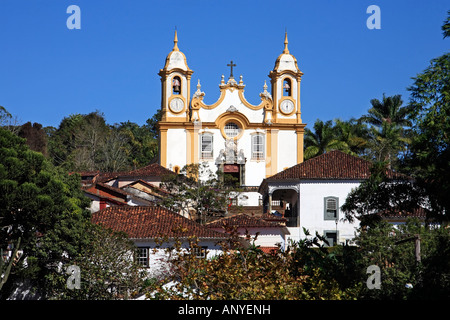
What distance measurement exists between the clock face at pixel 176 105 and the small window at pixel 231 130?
3.91 meters

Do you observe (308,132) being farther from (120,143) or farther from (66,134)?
(66,134)

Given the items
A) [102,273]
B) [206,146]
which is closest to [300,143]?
[206,146]

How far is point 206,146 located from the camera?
227ft

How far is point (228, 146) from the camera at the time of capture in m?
69.1

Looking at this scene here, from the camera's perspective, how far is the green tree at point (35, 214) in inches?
1117

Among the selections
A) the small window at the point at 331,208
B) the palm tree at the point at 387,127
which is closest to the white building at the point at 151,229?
the small window at the point at 331,208

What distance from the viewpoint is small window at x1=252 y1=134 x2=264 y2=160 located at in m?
69.4

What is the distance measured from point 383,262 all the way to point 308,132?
153 ft

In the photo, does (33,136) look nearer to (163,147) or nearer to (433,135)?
(163,147)

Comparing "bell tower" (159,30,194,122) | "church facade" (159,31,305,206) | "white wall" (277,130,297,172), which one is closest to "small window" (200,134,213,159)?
"church facade" (159,31,305,206)

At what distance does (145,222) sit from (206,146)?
33.2 m

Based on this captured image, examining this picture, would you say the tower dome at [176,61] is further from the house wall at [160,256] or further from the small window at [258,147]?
the house wall at [160,256]

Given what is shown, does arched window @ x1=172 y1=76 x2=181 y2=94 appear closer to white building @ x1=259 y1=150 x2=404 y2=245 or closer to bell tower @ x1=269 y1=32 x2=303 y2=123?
bell tower @ x1=269 y1=32 x2=303 y2=123
